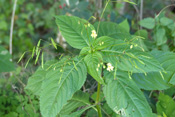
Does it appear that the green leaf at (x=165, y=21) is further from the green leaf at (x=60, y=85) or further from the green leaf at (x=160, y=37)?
the green leaf at (x=60, y=85)

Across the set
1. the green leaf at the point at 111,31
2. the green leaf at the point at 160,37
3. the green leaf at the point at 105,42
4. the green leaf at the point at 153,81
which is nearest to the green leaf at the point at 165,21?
the green leaf at the point at 160,37

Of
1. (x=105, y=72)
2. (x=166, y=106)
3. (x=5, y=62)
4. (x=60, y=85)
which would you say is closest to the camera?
(x=60, y=85)

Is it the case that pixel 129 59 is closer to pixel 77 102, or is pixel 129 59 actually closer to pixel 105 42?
pixel 105 42

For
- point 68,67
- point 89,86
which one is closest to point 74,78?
point 68,67

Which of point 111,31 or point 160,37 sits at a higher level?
point 111,31

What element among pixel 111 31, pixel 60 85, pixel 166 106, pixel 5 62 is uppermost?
pixel 111 31

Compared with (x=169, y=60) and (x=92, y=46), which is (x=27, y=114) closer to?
(x=92, y=46)

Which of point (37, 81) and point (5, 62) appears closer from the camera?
point (37, 81)

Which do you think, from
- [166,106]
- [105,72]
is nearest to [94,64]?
[105,72]
